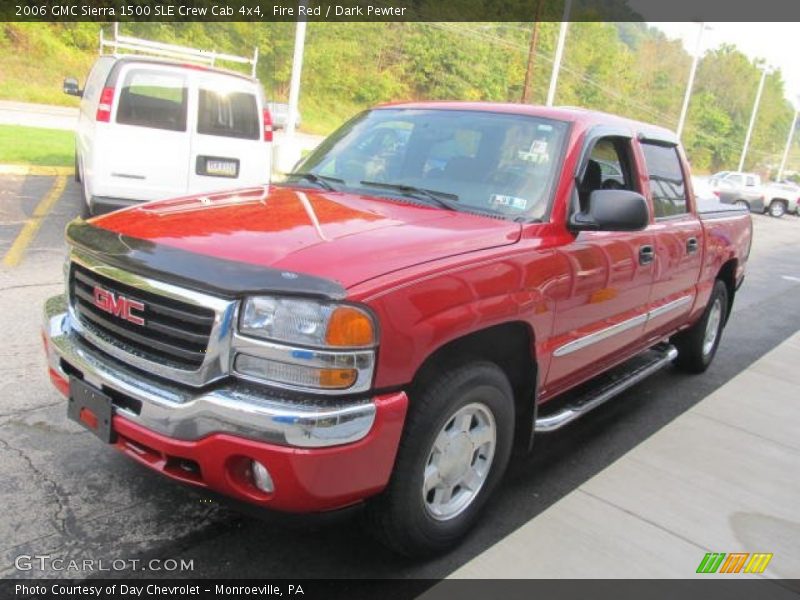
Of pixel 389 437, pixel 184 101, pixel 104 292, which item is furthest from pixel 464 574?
pixel 184 101

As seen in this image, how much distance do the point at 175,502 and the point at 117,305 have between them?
1.03 metres

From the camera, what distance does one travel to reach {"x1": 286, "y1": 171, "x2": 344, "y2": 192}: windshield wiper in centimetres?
386

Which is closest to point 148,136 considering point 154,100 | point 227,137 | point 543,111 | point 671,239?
point 154,100

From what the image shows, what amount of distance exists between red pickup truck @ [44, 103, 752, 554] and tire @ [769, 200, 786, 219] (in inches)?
1180

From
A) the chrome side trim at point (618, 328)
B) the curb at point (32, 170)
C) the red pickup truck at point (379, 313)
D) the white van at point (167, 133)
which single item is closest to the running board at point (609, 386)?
the red pickup truck at point (379, 313)

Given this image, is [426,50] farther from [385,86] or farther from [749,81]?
[749,81]

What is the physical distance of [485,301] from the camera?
113 inches

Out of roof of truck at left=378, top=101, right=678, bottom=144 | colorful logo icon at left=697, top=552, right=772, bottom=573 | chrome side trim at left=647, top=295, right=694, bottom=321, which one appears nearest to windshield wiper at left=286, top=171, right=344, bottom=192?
roof of truck at left=378, top=101, right=678, bottom=144

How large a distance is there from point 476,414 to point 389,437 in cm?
66

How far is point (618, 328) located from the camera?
407 cm

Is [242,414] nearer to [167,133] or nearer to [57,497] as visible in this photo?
[57,497]

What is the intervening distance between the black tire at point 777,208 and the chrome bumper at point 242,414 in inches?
1280

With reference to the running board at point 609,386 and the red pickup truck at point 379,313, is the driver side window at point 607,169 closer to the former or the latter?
the red pickup truck at point 379,313

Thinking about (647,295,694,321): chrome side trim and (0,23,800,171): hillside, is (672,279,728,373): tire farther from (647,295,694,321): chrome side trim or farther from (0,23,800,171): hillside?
(0,23,800,171): hillside
